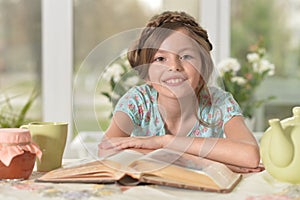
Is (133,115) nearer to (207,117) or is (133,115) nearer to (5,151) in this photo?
(207,117)

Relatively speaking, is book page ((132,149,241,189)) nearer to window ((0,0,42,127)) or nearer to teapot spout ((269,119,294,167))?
teapot spout ((269,119,294,167))

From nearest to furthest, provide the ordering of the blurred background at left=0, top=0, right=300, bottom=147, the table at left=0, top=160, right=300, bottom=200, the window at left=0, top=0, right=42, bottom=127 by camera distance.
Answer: the table at left=0, top=160, right=300, bottom=200
the blurred background at left=0, top=0, right=300, bottom=147
the window at left=0, top=0, right=42, bottom=127

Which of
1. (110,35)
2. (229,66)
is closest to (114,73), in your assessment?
(229,66)

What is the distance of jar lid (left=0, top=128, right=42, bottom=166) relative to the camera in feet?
4.09

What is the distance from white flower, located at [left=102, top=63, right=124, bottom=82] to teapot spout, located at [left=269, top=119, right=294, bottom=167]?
121 cm

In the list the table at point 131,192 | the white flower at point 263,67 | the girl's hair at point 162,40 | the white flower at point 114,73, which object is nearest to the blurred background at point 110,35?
the white flower at point 263,67

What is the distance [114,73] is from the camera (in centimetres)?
248

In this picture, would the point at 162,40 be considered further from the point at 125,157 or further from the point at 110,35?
the point at 110,35

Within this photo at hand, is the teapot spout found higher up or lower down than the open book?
higher up

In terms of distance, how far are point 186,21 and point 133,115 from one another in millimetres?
279

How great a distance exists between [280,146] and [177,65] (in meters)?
0.30

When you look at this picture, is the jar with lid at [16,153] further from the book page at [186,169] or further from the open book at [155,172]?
the book page at [186,169]

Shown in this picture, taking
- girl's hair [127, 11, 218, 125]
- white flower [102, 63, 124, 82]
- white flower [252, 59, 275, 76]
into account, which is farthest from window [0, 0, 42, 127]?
girl's hair [127, 11, 218, 125]

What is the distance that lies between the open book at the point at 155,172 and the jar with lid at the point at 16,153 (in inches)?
1.8
